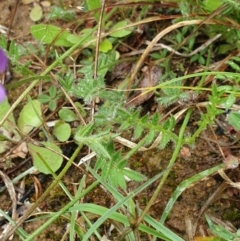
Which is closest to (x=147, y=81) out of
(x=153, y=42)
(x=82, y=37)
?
(x=153, y=42)

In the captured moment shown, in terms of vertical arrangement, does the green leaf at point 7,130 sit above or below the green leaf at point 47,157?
above

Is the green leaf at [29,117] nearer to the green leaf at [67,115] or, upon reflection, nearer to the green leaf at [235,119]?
the green leaf at [67,115]

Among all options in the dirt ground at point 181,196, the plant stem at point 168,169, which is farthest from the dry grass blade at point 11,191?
the plant stem at point 168,169

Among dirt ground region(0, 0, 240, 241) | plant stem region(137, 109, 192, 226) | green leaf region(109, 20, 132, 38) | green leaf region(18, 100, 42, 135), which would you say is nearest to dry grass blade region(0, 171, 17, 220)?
dirt ground region(0, 0, 240, 241)

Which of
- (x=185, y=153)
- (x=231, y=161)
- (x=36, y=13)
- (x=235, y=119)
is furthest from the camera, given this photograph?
(x=36, y=13)

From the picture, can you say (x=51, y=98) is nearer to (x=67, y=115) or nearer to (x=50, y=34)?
(x=67, y=115)

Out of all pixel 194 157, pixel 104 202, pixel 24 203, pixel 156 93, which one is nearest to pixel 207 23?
pixel 156 93
